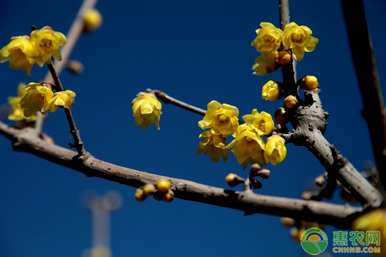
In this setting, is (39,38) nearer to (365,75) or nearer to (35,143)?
(35,143)

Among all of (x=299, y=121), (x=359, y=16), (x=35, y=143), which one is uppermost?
(x=299, y=121)

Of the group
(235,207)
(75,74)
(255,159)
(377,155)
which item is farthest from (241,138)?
(75,74)

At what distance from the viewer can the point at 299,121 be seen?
2143 mm

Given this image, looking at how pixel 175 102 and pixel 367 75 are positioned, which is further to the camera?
pixel 175 102

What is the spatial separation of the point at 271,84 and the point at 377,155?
114 cm

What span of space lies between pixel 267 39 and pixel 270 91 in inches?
9.9

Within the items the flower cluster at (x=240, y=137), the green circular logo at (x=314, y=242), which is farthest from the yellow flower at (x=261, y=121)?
the green circular logo at (x=314, y=242)

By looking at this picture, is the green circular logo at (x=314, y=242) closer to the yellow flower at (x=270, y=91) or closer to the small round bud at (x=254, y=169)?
the small round bud at (x=254, y=169)

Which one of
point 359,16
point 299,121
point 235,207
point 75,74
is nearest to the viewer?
point 359,16

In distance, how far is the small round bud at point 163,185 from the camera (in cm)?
163

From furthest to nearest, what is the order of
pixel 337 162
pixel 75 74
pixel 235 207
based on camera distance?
pixel 75 74
pixel 337 162
pixel 235 207

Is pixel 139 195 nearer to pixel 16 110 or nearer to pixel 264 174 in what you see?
pixel 264 174

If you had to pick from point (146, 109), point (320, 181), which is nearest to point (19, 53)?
point (146, 109)

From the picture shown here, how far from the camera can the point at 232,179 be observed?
6.47 feet
